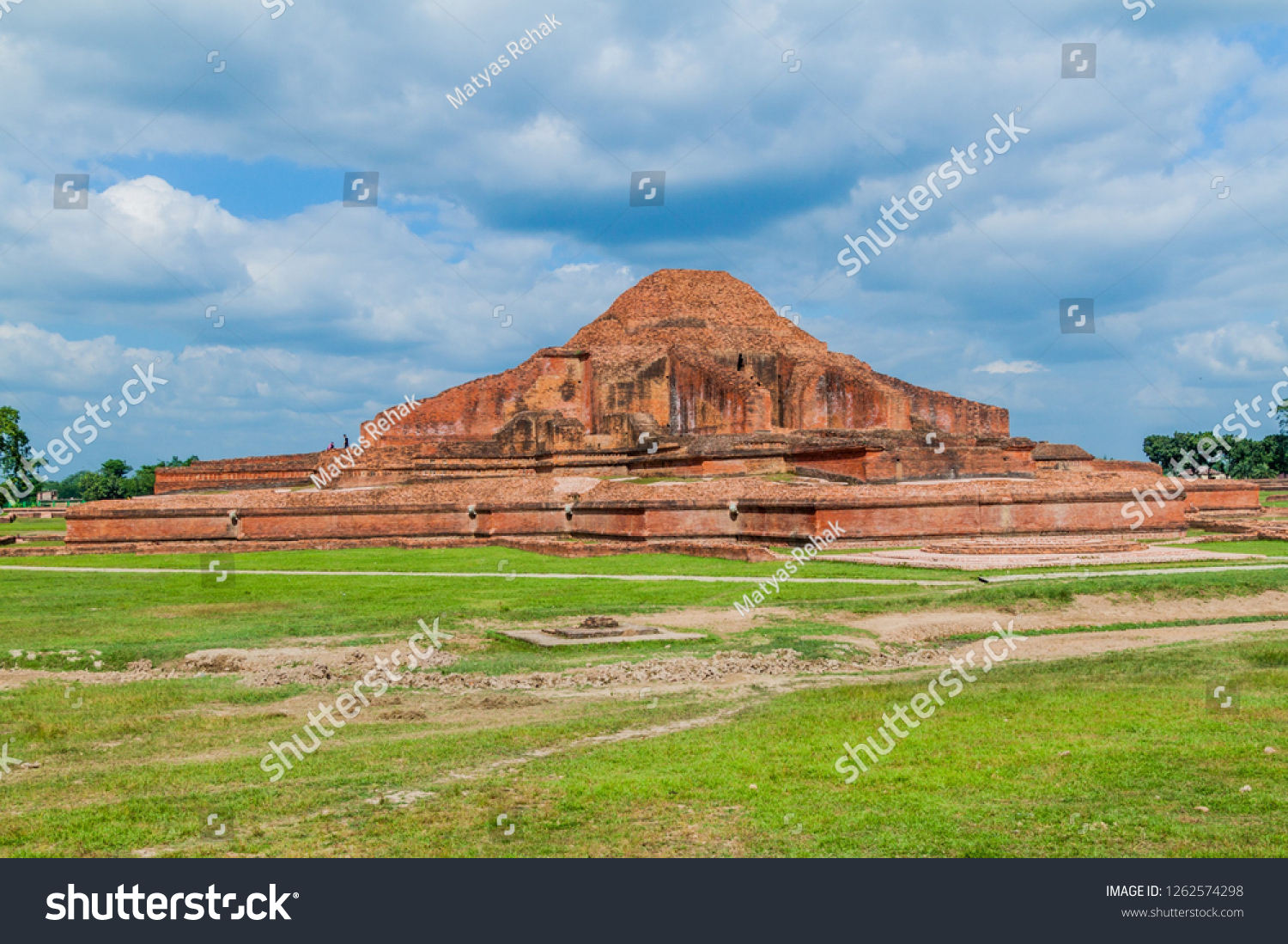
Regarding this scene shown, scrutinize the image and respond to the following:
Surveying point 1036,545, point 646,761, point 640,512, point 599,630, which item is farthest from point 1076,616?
point 640,512

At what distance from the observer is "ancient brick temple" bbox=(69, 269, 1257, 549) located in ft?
65.4

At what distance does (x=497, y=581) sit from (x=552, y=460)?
17.2 m

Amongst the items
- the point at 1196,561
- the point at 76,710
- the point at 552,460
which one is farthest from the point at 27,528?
the point at 1196,561

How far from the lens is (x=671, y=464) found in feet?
94.0

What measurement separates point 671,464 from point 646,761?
75.9 ft

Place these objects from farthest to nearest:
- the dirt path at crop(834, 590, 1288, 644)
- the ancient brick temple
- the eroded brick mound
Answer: the ancient brick temple → the eroded brick mound → the dirt path at crop(834, 590, 1288, 644)

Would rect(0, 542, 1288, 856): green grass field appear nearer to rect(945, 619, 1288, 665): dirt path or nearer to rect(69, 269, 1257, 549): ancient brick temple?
rect(945, 619, 1288, 665): dirt path

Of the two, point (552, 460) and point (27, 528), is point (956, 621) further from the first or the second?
point (27, 528)

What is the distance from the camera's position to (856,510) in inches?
745

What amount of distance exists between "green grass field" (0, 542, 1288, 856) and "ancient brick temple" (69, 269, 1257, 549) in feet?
31.6

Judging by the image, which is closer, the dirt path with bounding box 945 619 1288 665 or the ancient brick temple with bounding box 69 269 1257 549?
the dirt path with bounding box 945 619 1288 665

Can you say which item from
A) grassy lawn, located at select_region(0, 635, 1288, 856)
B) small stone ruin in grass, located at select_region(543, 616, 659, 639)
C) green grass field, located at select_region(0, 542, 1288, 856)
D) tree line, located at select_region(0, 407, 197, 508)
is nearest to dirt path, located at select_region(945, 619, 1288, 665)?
green grass field, located at select_region(0, 542, 1288, 856)

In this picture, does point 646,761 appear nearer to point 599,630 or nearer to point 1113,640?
point 599,630

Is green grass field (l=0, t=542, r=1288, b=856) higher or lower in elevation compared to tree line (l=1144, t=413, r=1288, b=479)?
lower
